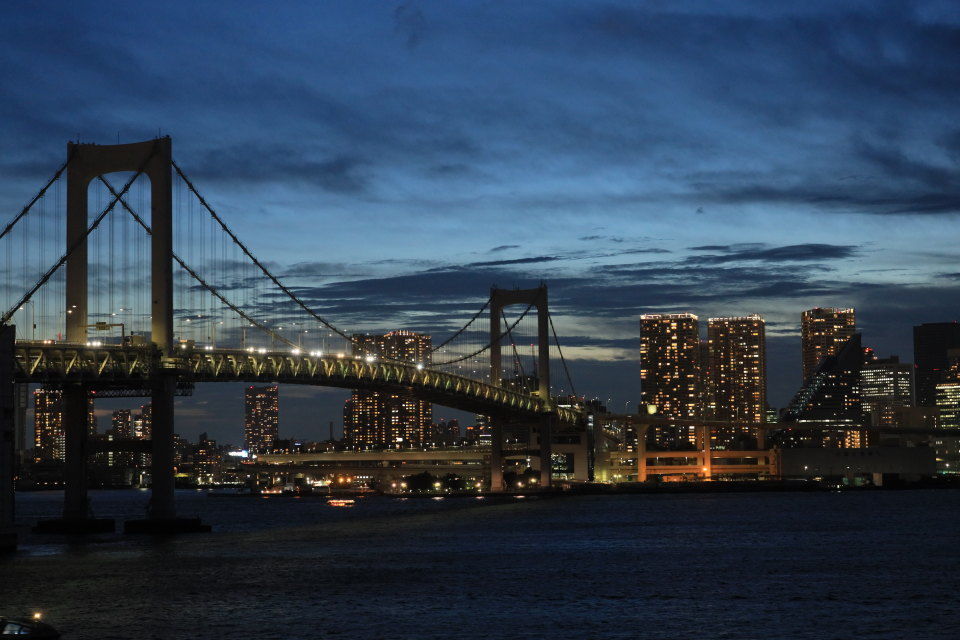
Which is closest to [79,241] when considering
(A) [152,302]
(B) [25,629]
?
(A) [152,302]

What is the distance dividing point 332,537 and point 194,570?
19.5 meters

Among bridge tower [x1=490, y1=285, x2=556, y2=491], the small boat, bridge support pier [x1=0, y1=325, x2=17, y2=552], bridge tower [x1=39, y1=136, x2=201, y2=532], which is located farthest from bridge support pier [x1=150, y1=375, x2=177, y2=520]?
bridge tower [x1=490, y1=285, x2=556, y2=491]

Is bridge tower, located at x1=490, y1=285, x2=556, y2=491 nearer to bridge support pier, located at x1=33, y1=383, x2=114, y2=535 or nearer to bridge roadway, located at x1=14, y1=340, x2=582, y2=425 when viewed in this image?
bridge roadway, located at x1=14, y1=340, x2=582, y2=425

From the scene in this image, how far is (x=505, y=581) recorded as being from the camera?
4422cm

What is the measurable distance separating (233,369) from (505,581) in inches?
1004

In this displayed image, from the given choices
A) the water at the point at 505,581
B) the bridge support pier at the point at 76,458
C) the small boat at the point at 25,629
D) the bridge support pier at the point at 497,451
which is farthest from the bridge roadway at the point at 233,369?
the small boat at the point at 25,629

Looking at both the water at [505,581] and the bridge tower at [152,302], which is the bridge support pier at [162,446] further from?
the water at [505,581]

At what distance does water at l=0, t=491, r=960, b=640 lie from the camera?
111 ft

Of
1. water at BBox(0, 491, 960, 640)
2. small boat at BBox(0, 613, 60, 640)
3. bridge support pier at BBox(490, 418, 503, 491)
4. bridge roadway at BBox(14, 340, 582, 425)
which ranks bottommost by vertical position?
water at BBox(0, 491, 960, 640)

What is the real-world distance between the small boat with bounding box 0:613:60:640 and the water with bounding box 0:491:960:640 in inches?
69.6

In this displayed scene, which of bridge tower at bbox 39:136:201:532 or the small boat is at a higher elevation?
bridge tower at bbox 39:136:201:532

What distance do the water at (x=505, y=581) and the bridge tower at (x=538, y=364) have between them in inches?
1327

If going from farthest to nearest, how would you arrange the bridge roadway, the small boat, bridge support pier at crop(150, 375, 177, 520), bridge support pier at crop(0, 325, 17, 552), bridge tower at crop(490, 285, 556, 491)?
bridge tower at crop(490, 285, 556, 491) → bridge support pier at crop(150, 375, 177, 520) → the bridge roadway → bridge support pier at crop(0, 325, 17, 552) → the small boat

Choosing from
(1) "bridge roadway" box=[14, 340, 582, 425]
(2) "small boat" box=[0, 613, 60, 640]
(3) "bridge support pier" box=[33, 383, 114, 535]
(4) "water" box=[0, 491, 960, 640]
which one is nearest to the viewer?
(2) "small boat" box=[0, 613, 60, 640]
